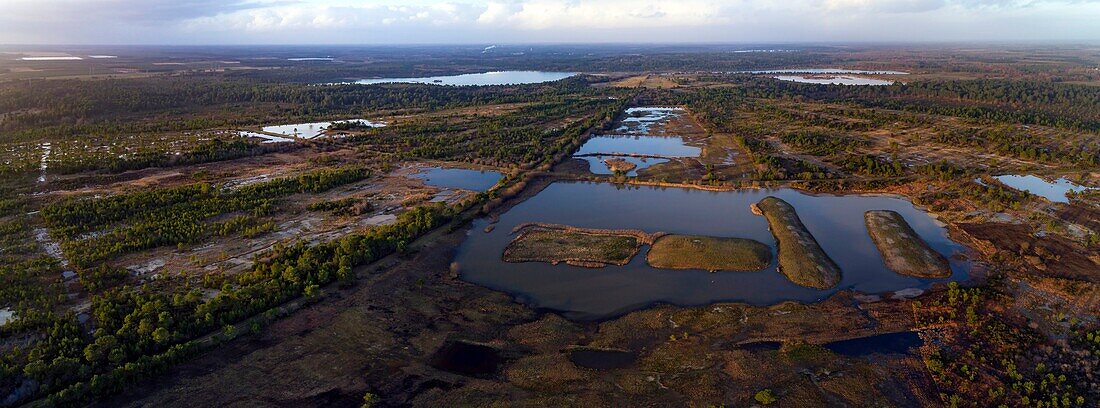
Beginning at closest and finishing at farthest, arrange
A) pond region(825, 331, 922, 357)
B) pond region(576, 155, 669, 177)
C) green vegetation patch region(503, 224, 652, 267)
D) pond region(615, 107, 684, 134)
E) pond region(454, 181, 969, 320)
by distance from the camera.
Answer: pond region(825, 331, 922, 357), pond region(454, 181, 969, 320), green vegetation patch region(503, 224, 652, 267), pond region(576, 155, 669, 177), pond region(615, 107, 684, 134)

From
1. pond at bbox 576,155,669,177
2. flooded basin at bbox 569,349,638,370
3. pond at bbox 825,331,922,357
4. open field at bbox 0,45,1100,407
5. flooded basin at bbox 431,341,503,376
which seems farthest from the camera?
pond at bbox 576,155,669,177

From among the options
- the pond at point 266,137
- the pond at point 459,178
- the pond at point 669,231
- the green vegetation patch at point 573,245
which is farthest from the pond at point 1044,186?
the pond at point 266,137

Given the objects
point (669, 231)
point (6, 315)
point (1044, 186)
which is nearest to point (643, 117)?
point (1044, 186)

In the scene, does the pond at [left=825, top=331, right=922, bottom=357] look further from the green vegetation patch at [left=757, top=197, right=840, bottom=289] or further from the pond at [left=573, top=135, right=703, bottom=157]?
the pond at [left=573, top=135, right=703, bottom=157]

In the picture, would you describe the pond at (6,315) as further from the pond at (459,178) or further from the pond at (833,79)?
the pond at (833,79)

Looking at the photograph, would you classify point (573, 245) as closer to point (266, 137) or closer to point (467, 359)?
point (467, 359)

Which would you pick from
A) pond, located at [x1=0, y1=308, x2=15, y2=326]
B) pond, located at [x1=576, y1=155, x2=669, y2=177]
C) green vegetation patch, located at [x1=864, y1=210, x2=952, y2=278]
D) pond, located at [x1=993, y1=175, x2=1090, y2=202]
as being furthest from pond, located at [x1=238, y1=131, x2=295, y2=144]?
pond, located at [x1=993, y1=175, x2=1090, y2=202]

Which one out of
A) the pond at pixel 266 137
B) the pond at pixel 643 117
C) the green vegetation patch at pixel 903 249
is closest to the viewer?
the green vegetation patch at pixel 903 249
